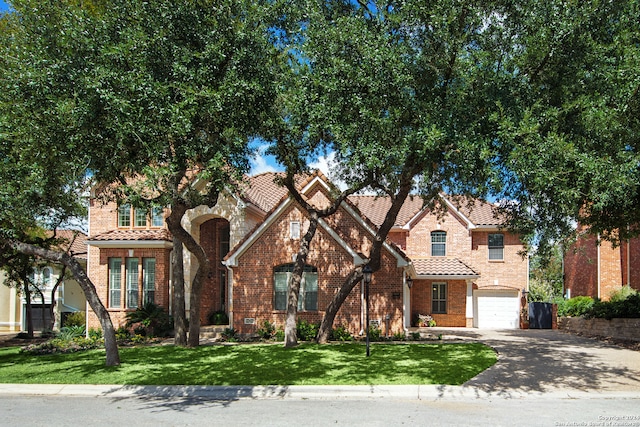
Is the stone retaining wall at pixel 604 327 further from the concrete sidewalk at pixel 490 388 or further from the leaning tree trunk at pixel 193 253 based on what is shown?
the leaning tree trunk at pixel 193 253

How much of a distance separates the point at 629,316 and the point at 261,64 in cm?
1667

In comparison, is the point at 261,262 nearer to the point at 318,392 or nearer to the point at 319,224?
the point at 319,224

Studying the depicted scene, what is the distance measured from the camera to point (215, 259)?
1032 inches

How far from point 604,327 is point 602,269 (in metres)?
8.38

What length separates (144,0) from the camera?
1352 cm

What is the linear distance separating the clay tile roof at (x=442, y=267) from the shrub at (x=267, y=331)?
32.9 feet

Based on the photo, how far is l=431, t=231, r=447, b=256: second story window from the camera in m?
31.7

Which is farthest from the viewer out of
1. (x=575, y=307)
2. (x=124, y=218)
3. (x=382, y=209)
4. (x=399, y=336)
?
(x=382, y=209)

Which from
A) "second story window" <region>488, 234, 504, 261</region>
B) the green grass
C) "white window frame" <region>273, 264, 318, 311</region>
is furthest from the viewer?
"second story window" <region>488, 234, 504, 261</region>

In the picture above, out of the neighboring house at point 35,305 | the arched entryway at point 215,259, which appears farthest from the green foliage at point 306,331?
the neighboring house at point 35,305

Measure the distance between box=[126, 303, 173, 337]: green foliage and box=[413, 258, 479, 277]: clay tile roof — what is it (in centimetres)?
1273

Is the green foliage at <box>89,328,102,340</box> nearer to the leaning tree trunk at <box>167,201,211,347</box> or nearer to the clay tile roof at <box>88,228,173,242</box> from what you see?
the clay tile roof at <box>88,228,173,242</box>

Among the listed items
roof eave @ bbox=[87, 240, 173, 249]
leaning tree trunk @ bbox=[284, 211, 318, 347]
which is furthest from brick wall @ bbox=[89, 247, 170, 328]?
leaning tree trunk @ bbox=[284, 211, 318, 347]

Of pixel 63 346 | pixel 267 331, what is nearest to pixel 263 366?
pixel 267 331
